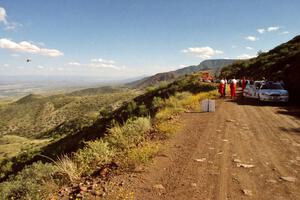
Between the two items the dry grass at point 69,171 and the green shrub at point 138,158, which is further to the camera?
→ the green shrub at point 138,158

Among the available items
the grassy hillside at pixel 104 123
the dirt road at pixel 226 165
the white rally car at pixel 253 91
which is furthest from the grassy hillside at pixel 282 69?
the dirt road at pixel 226 165

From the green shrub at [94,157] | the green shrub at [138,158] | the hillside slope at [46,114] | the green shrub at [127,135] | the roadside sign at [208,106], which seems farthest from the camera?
the hillside slope at [46,114]

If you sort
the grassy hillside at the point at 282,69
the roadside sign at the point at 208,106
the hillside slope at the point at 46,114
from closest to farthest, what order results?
the roadside sign at the point at 208,106 → the grassy hillside at the point at 282,69 → the hillside slope at the point at 46,114

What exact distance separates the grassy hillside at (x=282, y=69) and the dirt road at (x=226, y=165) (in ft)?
35.2

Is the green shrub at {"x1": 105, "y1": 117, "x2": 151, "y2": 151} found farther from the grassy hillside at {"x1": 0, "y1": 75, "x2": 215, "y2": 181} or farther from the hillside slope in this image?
the hillside slope

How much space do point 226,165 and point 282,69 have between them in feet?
98.8

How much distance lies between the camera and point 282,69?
33.2 m

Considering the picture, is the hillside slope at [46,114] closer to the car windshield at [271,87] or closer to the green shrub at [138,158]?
the car windshield at [271,87]

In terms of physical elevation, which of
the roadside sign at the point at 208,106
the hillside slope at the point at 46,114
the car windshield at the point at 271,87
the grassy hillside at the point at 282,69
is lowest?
the hillside slope at the point at 46,114

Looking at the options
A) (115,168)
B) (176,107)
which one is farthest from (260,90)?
(115,168)

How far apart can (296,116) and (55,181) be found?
447 inches

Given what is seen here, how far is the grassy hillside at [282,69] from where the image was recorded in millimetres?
22197

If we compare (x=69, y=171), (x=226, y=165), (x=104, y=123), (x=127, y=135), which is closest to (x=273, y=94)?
(x=127, y=135)

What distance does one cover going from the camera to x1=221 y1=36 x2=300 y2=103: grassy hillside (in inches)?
874
